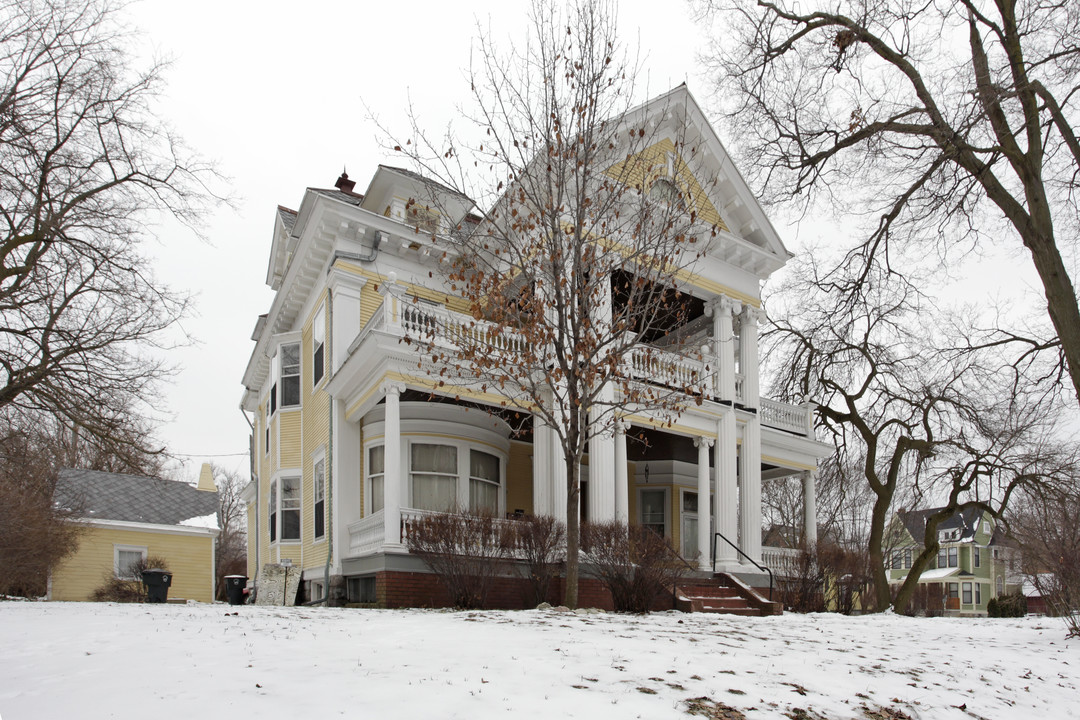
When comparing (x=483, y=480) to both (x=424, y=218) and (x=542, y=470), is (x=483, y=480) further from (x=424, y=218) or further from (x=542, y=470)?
(x=424, y=218)

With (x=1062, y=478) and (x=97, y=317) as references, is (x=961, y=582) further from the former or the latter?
(x=97, y=317)

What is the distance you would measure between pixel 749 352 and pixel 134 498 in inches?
780

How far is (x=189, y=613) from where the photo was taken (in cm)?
1016

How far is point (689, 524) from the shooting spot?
20.6 metres

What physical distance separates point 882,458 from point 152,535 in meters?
21.8

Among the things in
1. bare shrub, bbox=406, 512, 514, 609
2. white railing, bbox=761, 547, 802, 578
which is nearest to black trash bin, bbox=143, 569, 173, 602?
bare shrub, bbox=406, 512, 514, 609

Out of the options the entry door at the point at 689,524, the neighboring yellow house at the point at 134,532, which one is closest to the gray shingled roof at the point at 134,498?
the neighboring yellow house at the point at 134,532

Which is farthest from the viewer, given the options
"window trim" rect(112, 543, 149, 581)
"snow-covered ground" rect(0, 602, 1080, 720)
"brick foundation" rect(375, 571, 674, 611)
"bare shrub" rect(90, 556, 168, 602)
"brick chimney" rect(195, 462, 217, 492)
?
"brick chimney" rect(195, 462, 217, 492)

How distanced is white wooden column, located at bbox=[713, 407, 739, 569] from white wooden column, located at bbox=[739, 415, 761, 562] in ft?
0.96

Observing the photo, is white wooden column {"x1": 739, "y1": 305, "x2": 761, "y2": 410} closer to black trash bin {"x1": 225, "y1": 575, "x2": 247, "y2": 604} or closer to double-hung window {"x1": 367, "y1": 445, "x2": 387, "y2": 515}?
double-hung window {"x1": 367, "y1": 445, "x2": 387, "y2": 515}

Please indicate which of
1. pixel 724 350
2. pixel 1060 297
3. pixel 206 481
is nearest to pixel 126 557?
pixel 206 481

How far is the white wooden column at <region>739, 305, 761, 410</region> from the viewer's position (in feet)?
63.2

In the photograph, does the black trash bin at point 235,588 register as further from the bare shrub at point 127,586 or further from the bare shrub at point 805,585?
the bare shrub at point 805,585

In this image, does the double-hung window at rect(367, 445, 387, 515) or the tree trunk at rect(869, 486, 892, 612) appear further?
the tree trunk at rect(869, 486, 892, 612)
